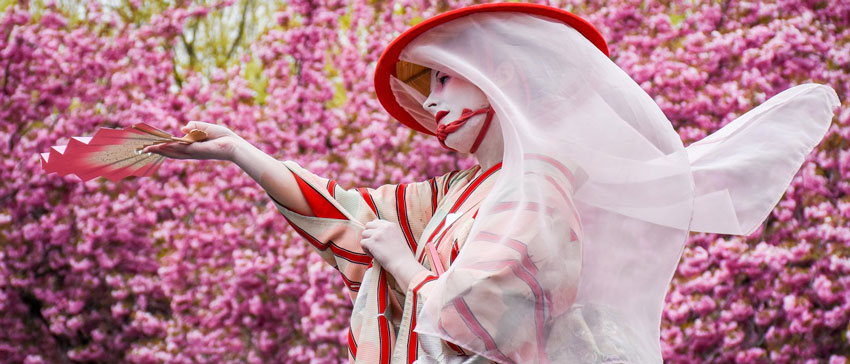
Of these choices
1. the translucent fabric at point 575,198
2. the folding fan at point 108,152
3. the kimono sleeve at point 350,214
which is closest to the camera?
the translucent fabric at point 575,198

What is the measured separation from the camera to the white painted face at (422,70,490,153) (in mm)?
1825

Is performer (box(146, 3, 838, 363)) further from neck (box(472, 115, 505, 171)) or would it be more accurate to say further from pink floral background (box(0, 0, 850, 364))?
pink floral background (box(0, 0, 850, 364))

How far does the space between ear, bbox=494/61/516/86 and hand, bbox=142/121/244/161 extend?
2.05 ft

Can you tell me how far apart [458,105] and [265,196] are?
3.69 meters

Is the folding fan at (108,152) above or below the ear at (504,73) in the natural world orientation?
above

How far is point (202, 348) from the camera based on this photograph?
514 centimetres

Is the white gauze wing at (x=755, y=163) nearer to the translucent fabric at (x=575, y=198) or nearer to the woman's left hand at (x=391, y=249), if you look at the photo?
the translucent fabric at (x=575, y=198)

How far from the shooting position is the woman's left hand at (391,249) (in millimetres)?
1749

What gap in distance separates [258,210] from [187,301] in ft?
2.35

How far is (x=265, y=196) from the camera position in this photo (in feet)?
17.6

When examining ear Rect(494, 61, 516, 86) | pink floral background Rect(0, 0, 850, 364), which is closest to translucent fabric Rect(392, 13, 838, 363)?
ear Rect(494, 61, 516, 86)

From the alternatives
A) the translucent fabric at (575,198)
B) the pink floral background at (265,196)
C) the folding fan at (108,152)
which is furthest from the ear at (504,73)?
the pink floral background at (265,196)

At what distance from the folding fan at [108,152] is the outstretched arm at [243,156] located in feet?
0.07

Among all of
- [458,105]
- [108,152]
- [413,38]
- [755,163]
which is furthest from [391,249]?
[755,163]
